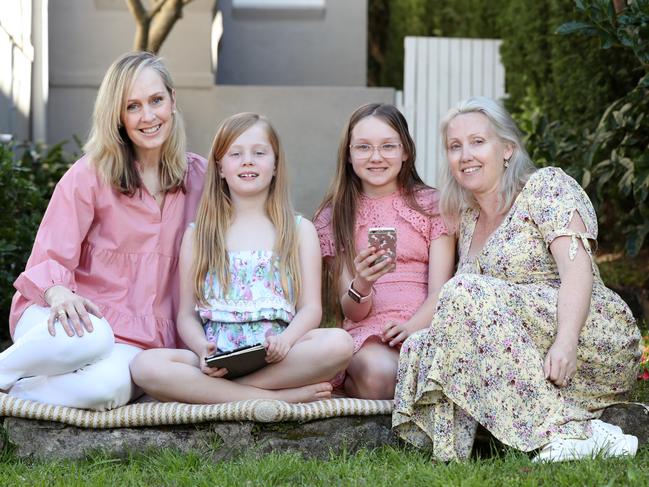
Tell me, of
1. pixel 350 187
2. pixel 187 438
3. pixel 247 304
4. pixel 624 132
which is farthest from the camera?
pixel 624 132

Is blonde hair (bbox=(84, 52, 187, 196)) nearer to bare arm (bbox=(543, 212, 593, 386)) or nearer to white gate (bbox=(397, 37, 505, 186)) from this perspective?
bare arm (bbox=(543, 212, 593, 386))

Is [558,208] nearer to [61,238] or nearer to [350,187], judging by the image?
[350,187]

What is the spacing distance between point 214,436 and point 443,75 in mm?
5909

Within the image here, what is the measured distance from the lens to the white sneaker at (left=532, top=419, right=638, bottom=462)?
3299 mm

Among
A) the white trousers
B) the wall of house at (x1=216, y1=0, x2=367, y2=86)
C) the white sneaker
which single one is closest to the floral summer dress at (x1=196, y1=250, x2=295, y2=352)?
the white trousers

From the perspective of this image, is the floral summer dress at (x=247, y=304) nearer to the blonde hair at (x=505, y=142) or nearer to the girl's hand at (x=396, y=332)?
the girl's hand at (x=396, y=332)

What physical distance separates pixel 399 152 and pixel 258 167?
640 millimetres

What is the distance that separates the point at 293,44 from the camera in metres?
9.31

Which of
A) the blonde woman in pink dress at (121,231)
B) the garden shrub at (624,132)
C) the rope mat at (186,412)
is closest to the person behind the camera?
the rope mat at (186,412)

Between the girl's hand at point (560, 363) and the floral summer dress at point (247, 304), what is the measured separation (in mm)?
1075

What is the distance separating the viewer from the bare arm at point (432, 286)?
4102mm

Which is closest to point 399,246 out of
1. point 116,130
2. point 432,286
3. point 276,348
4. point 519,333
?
point 432,286

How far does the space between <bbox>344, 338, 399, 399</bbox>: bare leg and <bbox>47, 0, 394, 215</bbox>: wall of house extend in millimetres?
4160

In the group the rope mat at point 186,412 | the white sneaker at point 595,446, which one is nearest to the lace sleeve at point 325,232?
the rope mat at point 186,412
